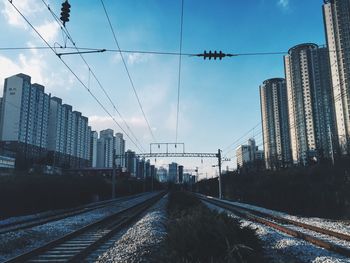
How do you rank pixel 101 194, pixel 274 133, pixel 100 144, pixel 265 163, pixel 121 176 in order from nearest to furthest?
1. pixel 274 133
2. pixel 101 194
3. pixel 265 163
4. pixel 121 176
5. pixel 100 144

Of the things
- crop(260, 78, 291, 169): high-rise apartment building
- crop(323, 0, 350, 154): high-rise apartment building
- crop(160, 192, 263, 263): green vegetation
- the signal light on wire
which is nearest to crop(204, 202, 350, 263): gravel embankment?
crop(160, 192, 263, 263): green vegetation

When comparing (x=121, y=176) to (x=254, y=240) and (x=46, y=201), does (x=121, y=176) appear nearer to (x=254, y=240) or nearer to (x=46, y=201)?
(x=46, y=201)

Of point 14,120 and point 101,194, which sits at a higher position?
point 14,120

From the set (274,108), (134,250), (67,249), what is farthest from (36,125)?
(134,250)

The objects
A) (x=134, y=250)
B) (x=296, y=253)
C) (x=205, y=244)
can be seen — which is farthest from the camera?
(x=134, y=250)

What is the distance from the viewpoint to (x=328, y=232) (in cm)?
1462

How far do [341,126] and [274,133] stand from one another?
962 cm

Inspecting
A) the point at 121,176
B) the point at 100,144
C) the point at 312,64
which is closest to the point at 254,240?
the point at 312,64

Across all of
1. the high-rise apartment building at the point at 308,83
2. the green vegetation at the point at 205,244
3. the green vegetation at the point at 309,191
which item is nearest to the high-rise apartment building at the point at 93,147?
the green vegetation at the point at 309,191

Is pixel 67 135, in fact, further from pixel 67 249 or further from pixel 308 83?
pixel 67 249

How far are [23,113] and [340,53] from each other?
5784 cm

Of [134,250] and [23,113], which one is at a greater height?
[23,113]

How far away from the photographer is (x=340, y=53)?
25188mm

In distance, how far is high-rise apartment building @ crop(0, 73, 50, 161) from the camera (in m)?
66.0
